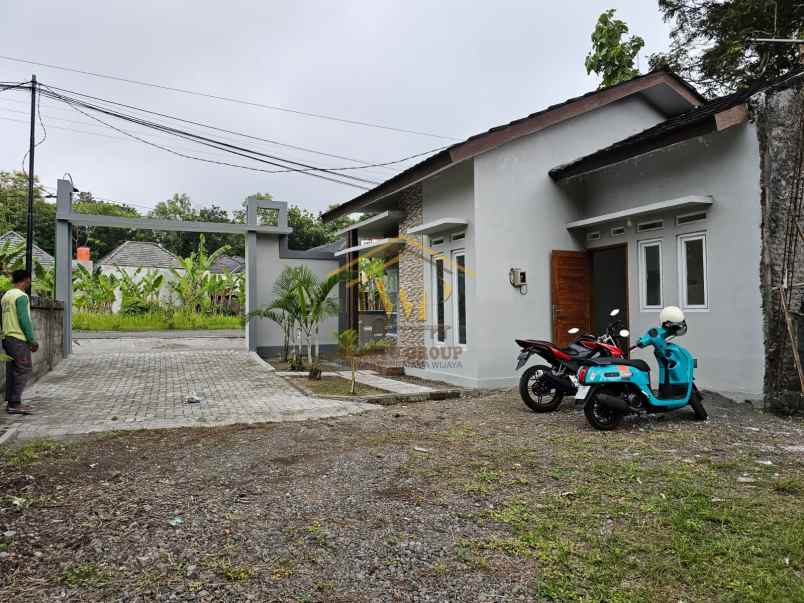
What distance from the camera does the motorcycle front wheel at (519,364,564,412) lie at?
23.6 ft

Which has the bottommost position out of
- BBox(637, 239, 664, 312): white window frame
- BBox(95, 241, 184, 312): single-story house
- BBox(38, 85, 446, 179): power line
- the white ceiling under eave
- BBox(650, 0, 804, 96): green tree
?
BBox(637, 239, 664, 312): white window frame

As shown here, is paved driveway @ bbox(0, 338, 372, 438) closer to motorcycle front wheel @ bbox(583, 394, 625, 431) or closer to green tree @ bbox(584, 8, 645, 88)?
motorcycle front wheel @ bbox(583, 394, 625, 431)

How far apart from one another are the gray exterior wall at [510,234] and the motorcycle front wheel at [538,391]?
1.94m

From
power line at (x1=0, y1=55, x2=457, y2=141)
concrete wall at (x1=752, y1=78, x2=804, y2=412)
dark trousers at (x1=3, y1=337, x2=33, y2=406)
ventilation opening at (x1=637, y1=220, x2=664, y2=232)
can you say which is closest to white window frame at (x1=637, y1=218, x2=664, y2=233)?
ventilation opening at (x1=637, y1=220, x2=664, y2=232)

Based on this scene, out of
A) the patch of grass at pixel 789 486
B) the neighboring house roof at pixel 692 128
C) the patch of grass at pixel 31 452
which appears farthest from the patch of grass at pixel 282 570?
the neighboring house roof at pixel 692 128

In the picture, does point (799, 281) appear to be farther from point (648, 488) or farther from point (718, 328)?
point (648, 488)

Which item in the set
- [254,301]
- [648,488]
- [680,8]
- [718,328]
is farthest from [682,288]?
[680,8]

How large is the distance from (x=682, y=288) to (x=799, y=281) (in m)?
1.63

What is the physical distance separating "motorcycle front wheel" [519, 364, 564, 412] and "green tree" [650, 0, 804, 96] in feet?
33.5

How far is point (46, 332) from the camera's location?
35.4ft

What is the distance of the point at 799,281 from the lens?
6.53 metres

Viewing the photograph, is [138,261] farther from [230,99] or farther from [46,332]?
[46,332]

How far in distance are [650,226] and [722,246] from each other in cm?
132

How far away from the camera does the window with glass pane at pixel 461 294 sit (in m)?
9.88
